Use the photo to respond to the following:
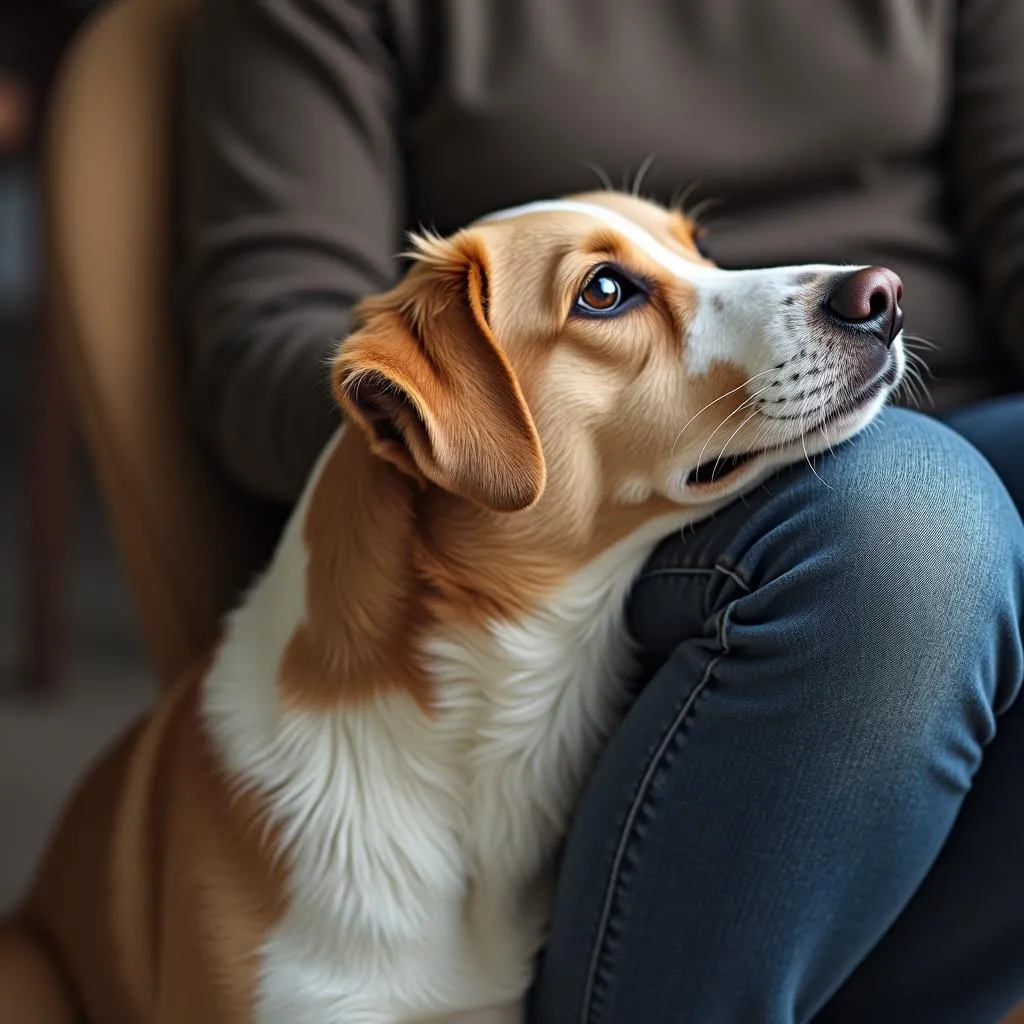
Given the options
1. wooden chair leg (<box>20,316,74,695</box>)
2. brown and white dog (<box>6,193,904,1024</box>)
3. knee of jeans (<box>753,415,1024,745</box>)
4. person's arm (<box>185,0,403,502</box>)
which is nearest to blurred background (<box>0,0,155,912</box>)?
wooden chair leg (<box>20,316,74,695</box>)

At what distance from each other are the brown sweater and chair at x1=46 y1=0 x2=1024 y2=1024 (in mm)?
58

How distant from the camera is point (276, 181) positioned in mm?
1380

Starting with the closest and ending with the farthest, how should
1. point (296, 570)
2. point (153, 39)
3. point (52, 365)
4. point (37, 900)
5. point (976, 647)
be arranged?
1. point (976, 647)
2. point (296, 570)
3. point (37, 900)
4. point (153, 39)
5. point (52, 365)

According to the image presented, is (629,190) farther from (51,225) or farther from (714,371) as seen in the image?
(51,225)

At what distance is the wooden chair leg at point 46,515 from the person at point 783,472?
1040mm

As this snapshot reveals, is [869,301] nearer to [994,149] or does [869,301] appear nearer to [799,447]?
[799,447]

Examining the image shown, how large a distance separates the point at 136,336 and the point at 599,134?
554 mm

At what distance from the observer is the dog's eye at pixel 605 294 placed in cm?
105

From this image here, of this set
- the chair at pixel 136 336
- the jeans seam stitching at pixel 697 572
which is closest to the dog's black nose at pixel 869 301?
the jeans seam stitching at pixel 697 572

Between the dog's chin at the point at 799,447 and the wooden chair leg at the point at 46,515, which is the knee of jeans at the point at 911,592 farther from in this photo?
the wooden chair leg at the point at 46,515

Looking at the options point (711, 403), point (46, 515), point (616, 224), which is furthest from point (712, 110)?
point (46, 515)

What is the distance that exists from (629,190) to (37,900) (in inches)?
39.0

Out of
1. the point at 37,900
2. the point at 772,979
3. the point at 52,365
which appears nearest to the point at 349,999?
the point at 772,979

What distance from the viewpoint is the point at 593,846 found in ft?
3.47
